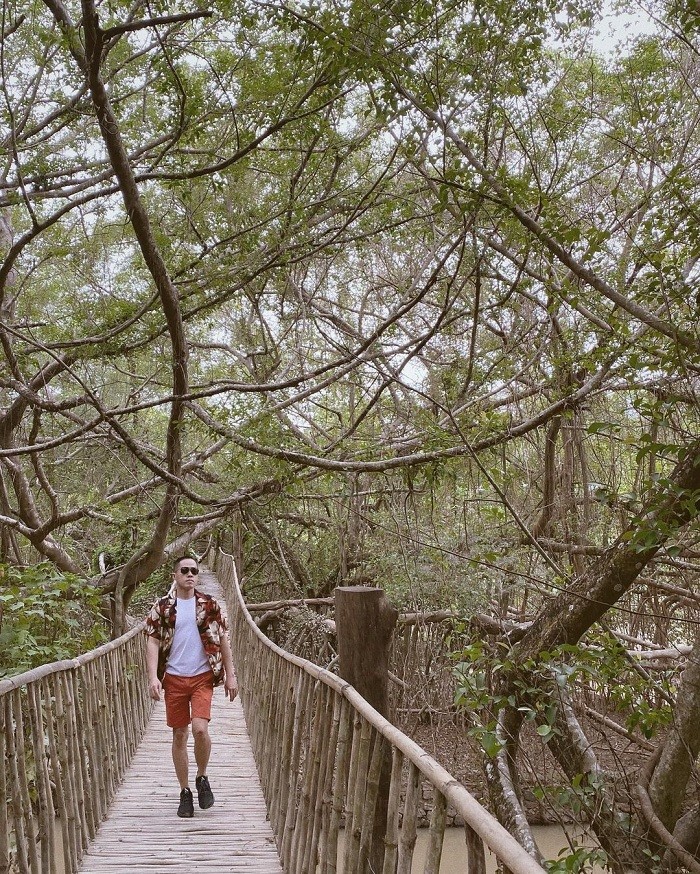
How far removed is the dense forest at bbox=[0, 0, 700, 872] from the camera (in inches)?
146

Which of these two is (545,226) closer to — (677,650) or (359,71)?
(359,71)

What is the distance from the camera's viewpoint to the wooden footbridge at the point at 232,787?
1921 millimetres

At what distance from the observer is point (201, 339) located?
9.49m

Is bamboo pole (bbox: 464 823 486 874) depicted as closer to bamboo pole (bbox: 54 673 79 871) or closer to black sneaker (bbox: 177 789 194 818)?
bamboo pole (bbox: 54 673 79 871)

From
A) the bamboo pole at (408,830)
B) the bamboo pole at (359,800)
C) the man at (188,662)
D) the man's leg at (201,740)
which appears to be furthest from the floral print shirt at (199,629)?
the bamboo pole at (408,830)

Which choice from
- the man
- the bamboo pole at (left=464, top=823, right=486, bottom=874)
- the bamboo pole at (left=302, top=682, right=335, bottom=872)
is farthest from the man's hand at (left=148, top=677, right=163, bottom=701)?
the bamboo pole at (left=464, top=823, right=486, bottom=874)

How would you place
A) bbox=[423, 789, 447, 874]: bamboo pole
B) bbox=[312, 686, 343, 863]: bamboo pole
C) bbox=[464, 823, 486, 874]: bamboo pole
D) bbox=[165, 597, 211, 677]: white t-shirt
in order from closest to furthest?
bbox=[464, 823, 486, 874]: bamboo pole < bbox=[423, 789, 447, 874]: bamboo pole < bbox=[312, 686, 343, 863]: bamboo pole < bbox=[165, 597, 211, 677]: white t-shirt

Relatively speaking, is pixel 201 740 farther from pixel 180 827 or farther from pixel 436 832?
pixel 436 832

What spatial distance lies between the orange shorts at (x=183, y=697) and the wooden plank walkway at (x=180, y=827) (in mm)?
484

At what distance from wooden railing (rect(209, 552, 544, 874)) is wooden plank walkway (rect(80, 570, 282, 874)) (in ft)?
0.40

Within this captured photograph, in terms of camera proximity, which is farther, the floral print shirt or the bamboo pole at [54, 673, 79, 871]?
the floral print shirt

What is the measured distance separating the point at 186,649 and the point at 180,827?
32.5 inches

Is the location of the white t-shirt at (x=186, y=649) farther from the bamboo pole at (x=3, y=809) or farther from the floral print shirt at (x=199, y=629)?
the bamboo pole at (x=3, y=809)

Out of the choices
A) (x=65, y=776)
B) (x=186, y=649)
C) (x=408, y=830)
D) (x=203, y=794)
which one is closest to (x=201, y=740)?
(x=203, y=794)
